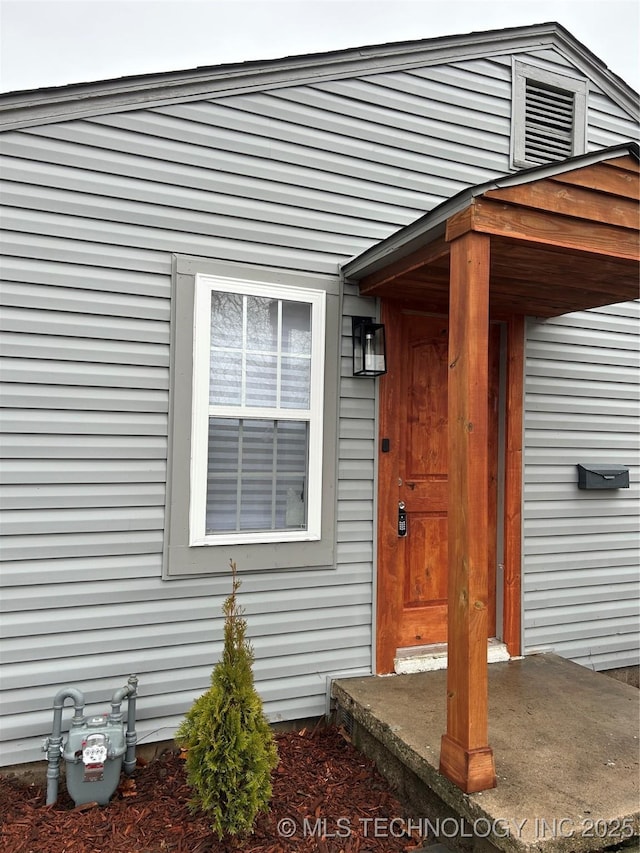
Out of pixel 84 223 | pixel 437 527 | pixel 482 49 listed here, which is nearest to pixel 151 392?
pixel 84 223

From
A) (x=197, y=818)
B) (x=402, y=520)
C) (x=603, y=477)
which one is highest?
(x=603, y=477)

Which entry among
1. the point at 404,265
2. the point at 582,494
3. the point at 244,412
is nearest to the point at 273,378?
the point at 244,412

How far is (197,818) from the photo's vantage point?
239 cm

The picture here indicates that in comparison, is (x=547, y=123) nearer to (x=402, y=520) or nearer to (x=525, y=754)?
(x=402, y=520)

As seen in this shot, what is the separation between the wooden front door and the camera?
3.38 m

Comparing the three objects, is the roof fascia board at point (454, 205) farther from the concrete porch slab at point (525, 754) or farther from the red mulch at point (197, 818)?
the red mulch at point (197, 818)

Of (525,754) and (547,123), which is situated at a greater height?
(547,123)

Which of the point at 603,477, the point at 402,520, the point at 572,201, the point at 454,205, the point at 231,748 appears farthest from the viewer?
the point at 603,477

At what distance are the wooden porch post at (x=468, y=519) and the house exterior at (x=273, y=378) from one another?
0.29 ft

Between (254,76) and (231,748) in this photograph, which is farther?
(254,76)

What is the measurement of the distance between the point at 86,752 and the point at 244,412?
1.73m

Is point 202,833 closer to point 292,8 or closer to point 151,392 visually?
point 151,392

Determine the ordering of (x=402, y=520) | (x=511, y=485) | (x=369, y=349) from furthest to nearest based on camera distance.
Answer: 1. (x=511, y=485)
2. (x=402, y=520)
3. (x=369, y=349)

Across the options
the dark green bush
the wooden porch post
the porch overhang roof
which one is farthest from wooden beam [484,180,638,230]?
the dark green bush
